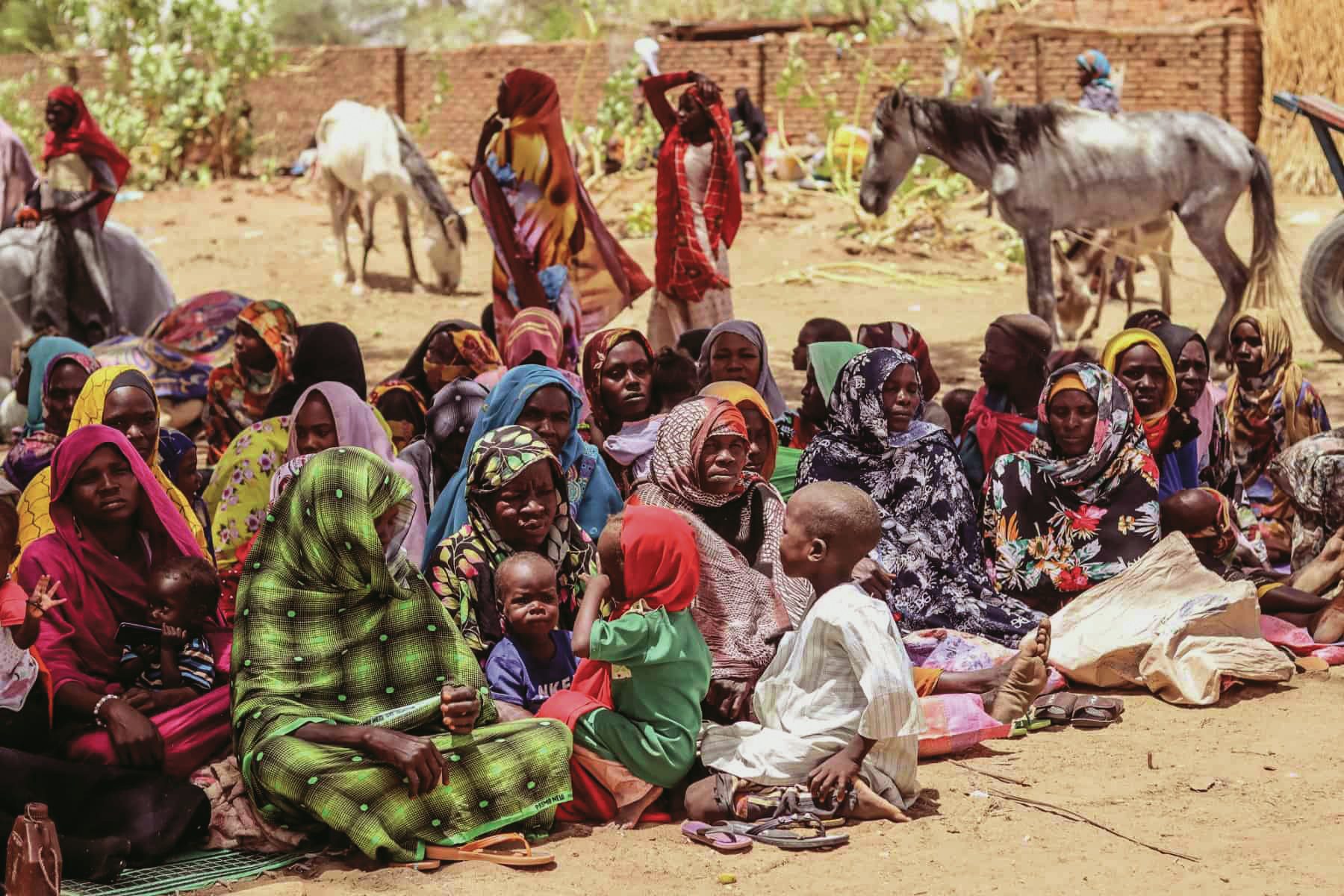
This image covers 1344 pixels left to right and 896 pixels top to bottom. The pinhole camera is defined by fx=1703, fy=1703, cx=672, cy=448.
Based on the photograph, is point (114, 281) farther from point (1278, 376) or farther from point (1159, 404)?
point (1278, 376)

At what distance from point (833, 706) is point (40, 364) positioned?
411 cm

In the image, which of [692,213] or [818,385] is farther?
[692,213]

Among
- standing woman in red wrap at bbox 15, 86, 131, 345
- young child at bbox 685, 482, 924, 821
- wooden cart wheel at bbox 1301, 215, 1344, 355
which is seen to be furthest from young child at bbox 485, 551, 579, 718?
wooden cart wheel at bbox 1301, 215, 1344, 355

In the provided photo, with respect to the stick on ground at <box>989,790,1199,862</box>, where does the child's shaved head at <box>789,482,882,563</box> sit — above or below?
above

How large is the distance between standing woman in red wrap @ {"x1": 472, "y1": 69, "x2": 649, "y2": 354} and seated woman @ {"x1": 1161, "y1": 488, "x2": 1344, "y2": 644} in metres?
3.67

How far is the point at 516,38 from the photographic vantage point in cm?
2952

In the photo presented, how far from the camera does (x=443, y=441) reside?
18.9 ft

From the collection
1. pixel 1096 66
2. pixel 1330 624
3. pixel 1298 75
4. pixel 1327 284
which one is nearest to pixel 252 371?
pixel 1330 624

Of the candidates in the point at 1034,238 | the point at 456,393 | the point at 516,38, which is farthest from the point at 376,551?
the point at 516,38

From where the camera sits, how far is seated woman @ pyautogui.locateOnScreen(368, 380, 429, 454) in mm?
6465

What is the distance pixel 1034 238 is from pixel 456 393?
634 centimetres

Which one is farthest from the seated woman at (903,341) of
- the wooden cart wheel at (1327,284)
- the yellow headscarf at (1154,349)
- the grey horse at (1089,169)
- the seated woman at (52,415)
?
the wooden cart wheel at (1327,284)

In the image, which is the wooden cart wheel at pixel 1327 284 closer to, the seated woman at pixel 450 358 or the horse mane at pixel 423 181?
the seated woman at pixel 450 358

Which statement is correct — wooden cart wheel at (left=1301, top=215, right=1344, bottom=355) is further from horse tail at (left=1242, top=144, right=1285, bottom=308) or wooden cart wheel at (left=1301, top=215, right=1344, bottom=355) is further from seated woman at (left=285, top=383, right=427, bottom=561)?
seated woman at (left=285, top=383, right=427, bottom=561)
